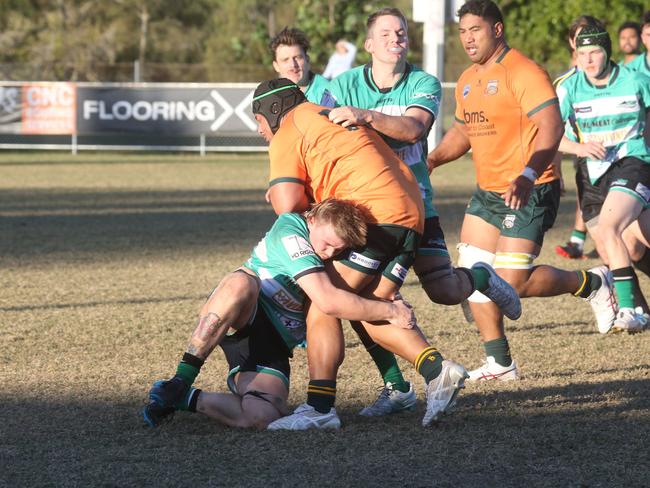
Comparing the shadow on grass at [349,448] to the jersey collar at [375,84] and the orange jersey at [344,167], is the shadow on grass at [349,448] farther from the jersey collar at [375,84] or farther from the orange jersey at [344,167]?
the jersey collar at [375,84]

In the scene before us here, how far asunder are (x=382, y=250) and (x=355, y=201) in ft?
0.84

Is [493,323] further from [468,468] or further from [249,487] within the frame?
[249,487]

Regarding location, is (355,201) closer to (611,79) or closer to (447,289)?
(447,289)

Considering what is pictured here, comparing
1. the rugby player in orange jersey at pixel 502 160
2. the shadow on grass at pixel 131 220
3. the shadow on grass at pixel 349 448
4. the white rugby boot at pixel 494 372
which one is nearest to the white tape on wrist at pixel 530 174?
the rugby player in orange jersey at pixel 502 160

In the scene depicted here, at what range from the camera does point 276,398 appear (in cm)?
535

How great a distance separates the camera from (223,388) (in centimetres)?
613

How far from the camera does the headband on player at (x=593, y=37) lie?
7.73m

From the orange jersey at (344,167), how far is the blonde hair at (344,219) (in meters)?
0.15

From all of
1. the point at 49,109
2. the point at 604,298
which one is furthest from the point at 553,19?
the point at 604,298

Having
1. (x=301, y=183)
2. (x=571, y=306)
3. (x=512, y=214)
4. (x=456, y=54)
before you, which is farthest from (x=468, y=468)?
(x=456, y=54)

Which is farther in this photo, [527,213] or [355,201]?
[527,213]

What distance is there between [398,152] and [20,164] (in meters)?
19.9

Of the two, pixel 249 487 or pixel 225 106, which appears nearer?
pixel 249 487

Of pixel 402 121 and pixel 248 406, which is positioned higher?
pixel 402 121
